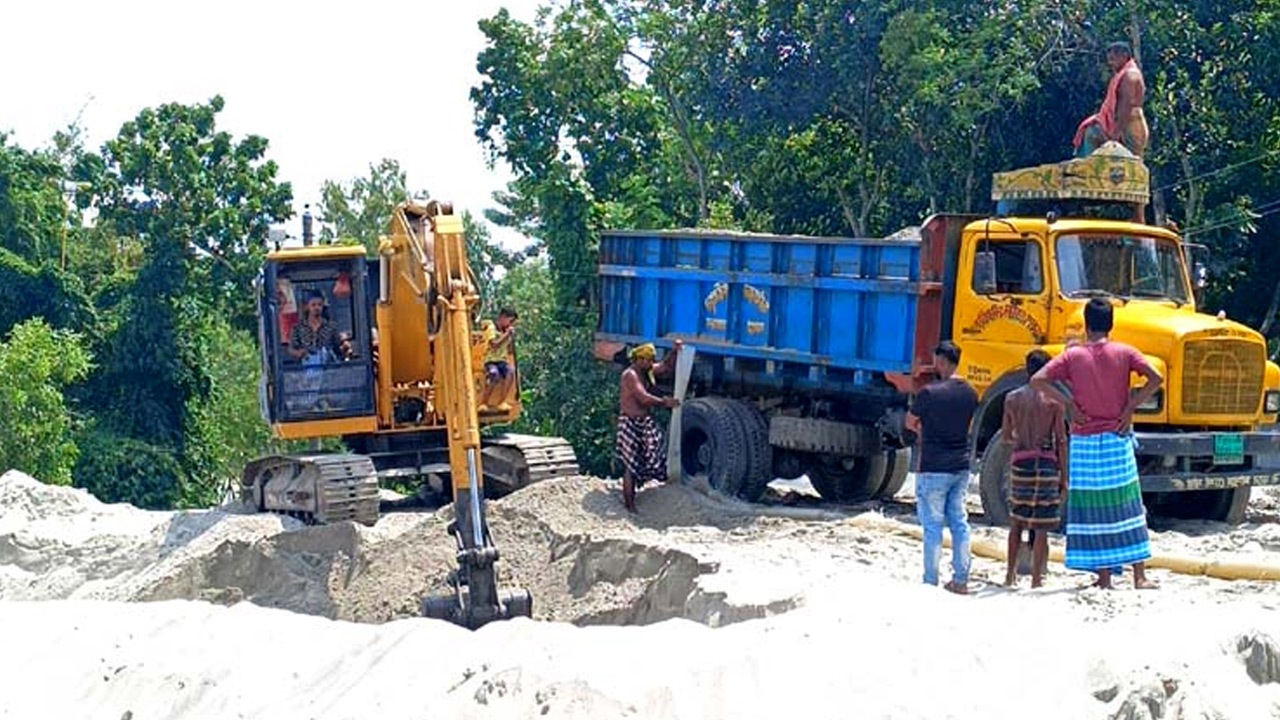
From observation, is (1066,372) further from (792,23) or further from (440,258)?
(792,23)

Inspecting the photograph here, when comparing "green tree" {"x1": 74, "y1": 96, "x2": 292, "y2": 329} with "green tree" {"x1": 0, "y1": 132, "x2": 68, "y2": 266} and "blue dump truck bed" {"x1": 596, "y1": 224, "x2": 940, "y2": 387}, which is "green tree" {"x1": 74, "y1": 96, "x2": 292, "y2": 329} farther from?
"blue dump truck bed" {"x1": 596, "y1": 224, "x2": 940, "y2": 387}

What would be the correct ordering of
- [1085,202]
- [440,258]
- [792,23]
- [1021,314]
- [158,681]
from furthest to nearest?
1. [792,23]
2. [1085,202]
3. [1021,314]
4. [440,258]
5. [158,681]

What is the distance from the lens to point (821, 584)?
37.8 ft

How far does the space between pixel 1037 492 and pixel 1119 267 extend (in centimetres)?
455

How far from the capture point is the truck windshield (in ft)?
52.4

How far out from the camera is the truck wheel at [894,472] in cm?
1930

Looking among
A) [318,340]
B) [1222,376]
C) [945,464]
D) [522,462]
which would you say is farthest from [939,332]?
[318,340]

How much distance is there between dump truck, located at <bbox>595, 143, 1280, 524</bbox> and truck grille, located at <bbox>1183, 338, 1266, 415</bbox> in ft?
0.05

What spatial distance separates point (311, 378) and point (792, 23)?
1096 centimetres

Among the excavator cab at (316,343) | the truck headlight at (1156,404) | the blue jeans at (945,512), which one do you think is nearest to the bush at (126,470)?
the excavator cab at (316,343)

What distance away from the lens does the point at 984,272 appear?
16172 mm

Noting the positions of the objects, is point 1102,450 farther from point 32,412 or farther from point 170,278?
point 170,278

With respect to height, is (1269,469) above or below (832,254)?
below

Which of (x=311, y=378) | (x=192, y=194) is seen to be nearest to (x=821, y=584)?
(x=311, y=378)
